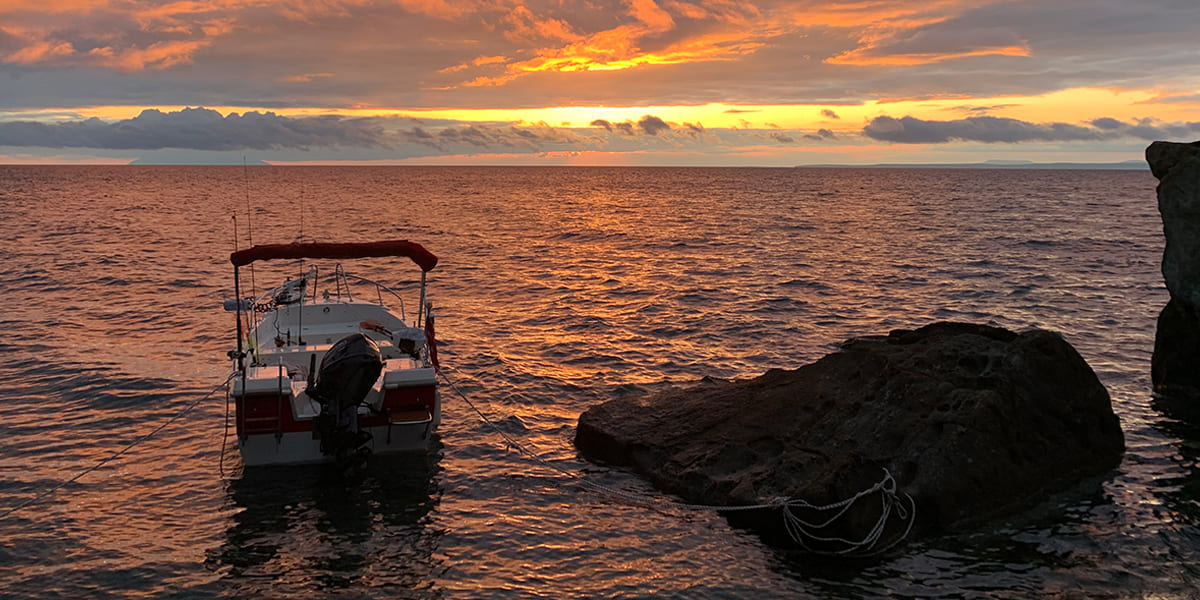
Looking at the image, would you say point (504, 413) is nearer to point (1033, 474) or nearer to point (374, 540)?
point (374, 540)

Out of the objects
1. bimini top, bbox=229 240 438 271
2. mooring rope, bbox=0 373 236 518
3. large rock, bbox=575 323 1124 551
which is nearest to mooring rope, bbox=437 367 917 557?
large rock, bbox=575 323 1124 551

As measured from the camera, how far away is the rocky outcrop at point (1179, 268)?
56.2ft

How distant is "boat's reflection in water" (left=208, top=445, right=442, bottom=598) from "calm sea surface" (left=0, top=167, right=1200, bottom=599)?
4 cm

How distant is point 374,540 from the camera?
11781 millimetres

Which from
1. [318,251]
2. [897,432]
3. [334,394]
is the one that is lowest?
[897,432]

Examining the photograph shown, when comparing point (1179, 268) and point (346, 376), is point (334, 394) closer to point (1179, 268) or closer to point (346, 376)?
point (346, 376)

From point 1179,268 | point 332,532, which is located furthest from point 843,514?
point 1179,268

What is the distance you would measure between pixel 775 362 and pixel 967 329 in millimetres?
8022

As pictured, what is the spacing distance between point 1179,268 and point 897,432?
9.75 m

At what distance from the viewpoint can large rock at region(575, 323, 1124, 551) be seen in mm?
11406

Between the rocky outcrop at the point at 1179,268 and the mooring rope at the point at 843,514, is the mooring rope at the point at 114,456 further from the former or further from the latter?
the rocky outcrop at the point at 1179,268

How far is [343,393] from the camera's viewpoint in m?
13.5

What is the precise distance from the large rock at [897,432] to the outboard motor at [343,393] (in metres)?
3.99

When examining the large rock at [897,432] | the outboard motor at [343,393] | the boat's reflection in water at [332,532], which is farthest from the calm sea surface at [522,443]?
the outboard motor at [343,393]
